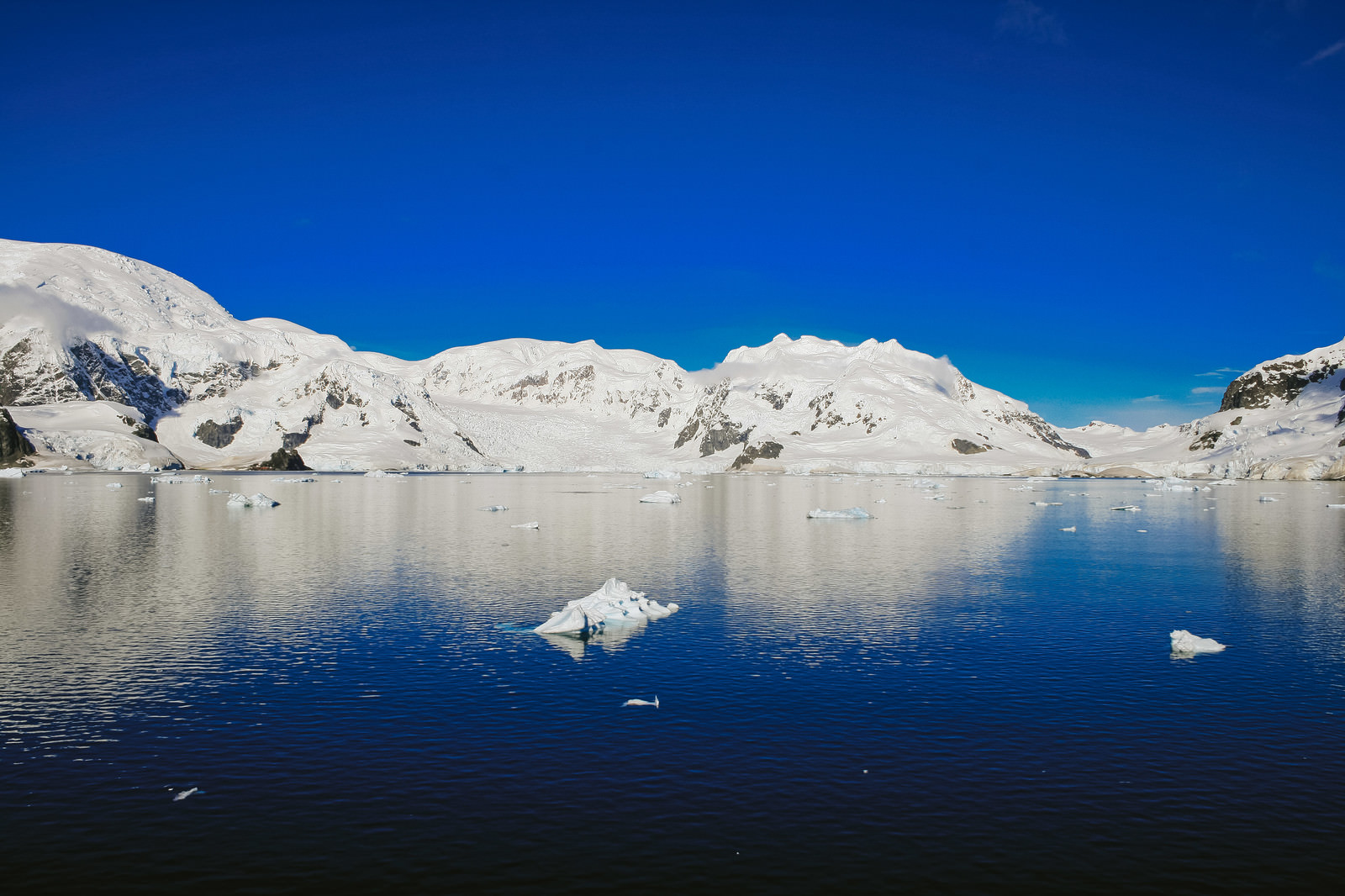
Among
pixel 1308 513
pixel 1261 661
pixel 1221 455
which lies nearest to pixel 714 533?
pixel 1261 661

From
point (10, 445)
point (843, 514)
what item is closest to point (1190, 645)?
point (843, 514)

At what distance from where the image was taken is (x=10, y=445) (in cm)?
16838

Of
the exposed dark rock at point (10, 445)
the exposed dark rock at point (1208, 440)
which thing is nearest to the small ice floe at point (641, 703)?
the exposed dark rock at point (10, 445)

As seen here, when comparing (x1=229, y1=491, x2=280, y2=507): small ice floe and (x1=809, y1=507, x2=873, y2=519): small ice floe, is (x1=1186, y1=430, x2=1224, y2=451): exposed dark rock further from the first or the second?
(x1=229, y1=491, x2=280, y2=507): small ice floe

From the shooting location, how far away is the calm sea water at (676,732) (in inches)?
459

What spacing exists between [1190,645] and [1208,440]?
199648 millimetres

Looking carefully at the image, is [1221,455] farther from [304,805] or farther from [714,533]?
[304,805]

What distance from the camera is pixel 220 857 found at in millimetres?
11625

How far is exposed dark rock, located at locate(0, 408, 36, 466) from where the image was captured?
167250 mm

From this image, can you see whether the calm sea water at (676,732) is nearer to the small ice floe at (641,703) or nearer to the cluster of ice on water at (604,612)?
the small ice floe at (641,703)

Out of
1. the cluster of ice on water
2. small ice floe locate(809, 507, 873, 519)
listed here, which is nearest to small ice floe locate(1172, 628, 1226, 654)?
the cluster of ice on water

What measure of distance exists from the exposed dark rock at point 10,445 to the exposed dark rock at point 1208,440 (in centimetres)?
24123

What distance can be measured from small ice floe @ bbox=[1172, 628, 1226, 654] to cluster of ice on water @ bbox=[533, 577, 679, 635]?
14.5 m

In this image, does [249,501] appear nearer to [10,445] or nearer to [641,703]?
[641,703]
